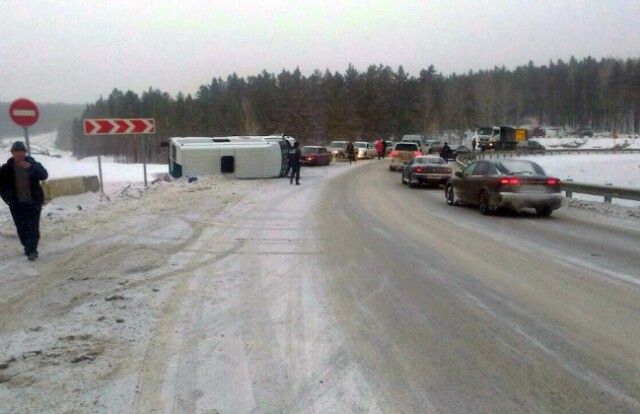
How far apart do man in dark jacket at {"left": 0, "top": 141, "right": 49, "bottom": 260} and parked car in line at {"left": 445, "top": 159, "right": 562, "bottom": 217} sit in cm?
1049

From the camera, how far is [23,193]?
7980 millimetres

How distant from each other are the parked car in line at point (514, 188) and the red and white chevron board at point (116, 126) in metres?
11.2

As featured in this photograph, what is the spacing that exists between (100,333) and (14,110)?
779 centimetres

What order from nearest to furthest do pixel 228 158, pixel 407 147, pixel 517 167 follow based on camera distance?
1. pixel 517 167
2. pixel 228 158
3. pixel 407 147

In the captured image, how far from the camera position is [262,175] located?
25.9 m

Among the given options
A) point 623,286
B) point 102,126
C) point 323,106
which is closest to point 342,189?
point 102,126

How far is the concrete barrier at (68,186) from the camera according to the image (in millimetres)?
15133

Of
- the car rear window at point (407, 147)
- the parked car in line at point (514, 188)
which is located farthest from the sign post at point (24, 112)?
the car rear window at point (407, 147)

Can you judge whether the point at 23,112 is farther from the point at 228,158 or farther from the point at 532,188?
the point at 228,158

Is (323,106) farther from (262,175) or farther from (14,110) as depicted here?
(14,110)

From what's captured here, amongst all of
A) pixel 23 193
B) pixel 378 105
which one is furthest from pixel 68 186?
pixel 378 105

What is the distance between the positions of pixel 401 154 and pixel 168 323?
31.0 metres

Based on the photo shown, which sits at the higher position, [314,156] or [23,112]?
[23,112]

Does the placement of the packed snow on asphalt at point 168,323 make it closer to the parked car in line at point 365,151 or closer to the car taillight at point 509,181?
the car taillight at point 509,181
